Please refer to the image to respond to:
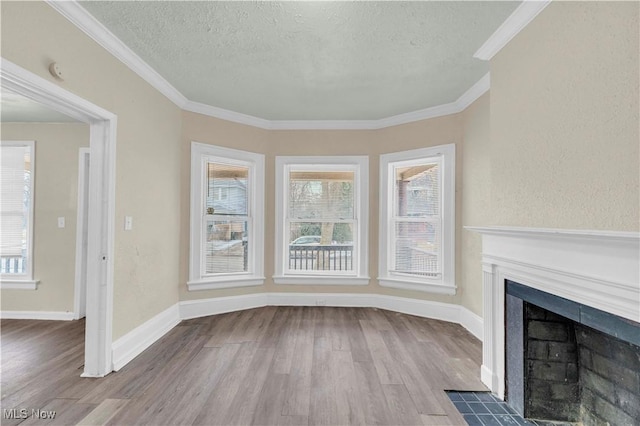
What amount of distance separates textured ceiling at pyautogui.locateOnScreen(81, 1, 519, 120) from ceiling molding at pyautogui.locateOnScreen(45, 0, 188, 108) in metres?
0.05

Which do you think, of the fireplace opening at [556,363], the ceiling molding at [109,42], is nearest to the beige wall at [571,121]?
the fireplace opening at [556,363]

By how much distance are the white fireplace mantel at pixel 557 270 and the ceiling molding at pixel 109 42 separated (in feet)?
10.2

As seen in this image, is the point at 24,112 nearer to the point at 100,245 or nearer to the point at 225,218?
the point at 100,245

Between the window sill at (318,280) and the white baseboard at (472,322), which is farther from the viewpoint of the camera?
the window sill at (318,280)

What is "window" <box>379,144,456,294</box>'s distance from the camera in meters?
3.51

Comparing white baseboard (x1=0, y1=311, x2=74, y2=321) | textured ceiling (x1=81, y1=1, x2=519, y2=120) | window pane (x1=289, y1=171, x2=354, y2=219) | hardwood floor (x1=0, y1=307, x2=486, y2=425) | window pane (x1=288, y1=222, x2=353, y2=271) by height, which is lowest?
hardwood floor (x1=0, y1=307, x2=486, y2=425)

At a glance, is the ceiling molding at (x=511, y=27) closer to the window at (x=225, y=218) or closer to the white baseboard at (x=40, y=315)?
the window at (x=225, y=218)

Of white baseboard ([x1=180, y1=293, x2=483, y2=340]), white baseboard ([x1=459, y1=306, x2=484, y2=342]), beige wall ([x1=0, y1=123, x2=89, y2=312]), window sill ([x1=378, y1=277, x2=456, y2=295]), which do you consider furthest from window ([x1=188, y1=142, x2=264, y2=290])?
white baseboard ([x1=459, y1=306, x2=484, y2=342])

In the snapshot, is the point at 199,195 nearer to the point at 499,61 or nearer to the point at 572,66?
the point at 499,61

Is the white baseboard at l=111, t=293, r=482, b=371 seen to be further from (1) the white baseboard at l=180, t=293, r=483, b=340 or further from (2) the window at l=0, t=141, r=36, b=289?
(2) the window at l=0, t=141, r=36, b=289

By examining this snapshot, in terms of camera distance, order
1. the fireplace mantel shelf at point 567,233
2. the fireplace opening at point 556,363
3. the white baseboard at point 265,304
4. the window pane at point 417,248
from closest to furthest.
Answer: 1. the fireplace mantel shelf at point 567,233
2. the fireplace opening at point 556,363
3. the white baseboard at point 265,304
4. the window pane at point 417,248

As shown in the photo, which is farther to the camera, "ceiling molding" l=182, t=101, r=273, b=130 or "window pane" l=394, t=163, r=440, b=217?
"window pane" l=394, t=163, r=440, b=217

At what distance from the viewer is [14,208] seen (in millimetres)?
3615

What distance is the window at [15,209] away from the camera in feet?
11.8
